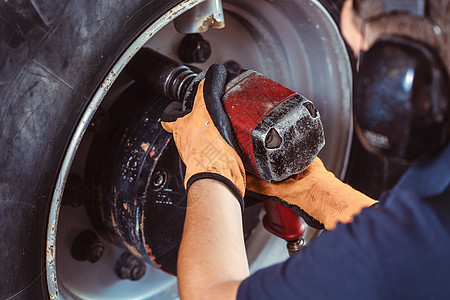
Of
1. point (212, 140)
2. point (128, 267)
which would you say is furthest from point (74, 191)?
point (212, 140)

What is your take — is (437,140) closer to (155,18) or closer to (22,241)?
(155,18)

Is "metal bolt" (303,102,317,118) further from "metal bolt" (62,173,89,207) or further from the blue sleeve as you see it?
"metal bolt" (62,173,89,207)

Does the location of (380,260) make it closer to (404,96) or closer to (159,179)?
(404,96)

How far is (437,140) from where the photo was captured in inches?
22.0

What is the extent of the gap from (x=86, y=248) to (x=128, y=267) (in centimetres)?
17

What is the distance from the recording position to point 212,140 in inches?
34.9

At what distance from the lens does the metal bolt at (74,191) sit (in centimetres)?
110

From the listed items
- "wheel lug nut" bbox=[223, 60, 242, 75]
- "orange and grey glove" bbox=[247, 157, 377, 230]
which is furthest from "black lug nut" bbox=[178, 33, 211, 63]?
"orange and grey glove" bbox=[247, 157, 377, 230]

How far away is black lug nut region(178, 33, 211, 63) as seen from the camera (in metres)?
1.20

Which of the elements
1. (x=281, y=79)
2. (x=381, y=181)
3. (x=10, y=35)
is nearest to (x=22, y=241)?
(x=10, y=35)

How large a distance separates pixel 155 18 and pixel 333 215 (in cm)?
55

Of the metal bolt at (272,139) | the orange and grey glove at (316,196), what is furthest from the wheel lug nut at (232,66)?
the metal bolt at (272,139)

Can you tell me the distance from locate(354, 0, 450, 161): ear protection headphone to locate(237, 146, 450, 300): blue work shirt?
51mm

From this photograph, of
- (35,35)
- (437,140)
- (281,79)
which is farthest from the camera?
(281,79)
